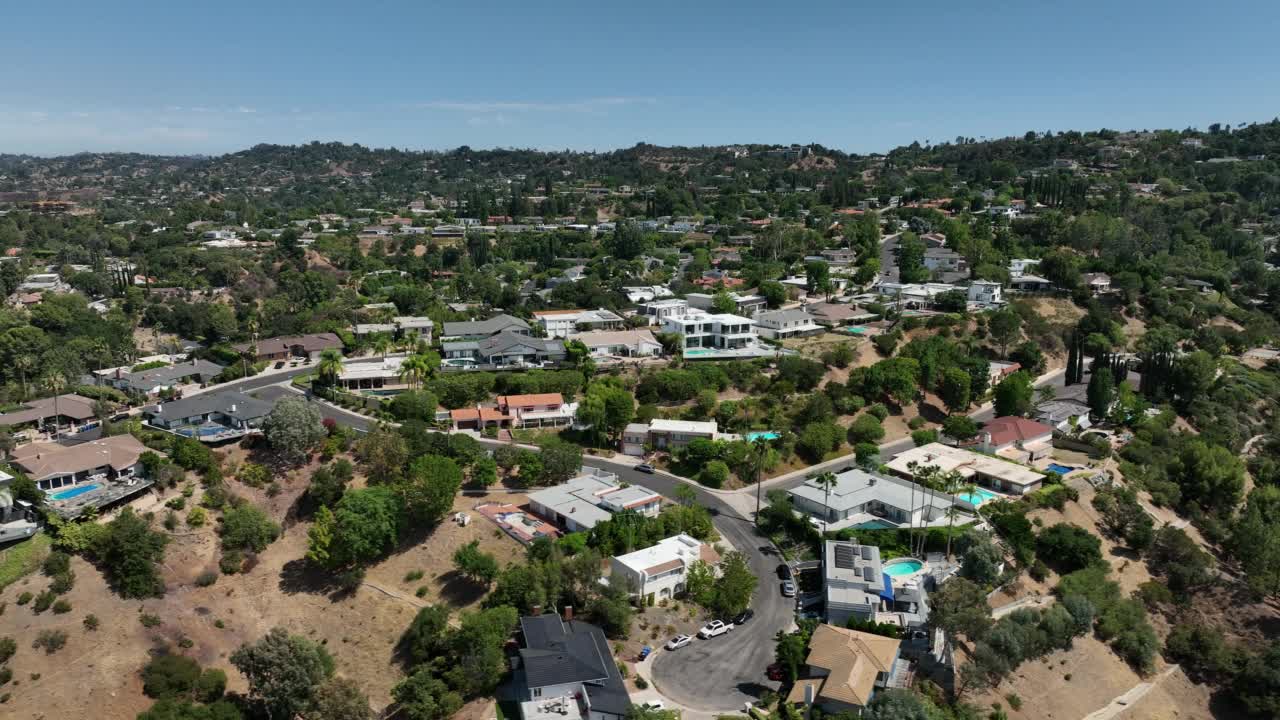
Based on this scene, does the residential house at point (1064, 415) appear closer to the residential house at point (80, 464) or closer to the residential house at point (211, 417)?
the residential house at point (211, 417)

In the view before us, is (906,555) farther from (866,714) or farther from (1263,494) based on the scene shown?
(1263,494)

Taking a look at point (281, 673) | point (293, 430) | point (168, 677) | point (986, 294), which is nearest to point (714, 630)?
point (281, 673)

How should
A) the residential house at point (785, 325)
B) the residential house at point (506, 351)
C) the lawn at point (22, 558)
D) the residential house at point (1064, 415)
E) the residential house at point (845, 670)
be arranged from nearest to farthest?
the residential house at point (845, 670)
the lawn at point (22, 558)
the residential house at point (1064, 415)
the residential house at point (506, 351)
the residential house at point (785, 325)

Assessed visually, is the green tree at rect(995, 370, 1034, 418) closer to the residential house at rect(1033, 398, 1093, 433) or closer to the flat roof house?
the residential house at rect(1033, 398, 1093, 433)

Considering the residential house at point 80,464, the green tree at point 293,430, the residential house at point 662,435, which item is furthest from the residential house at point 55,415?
the residential house at point 662,435

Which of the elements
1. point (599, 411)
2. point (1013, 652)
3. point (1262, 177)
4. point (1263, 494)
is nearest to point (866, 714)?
point (1013, 652)

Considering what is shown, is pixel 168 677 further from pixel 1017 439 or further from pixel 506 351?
pixel 1017 439
